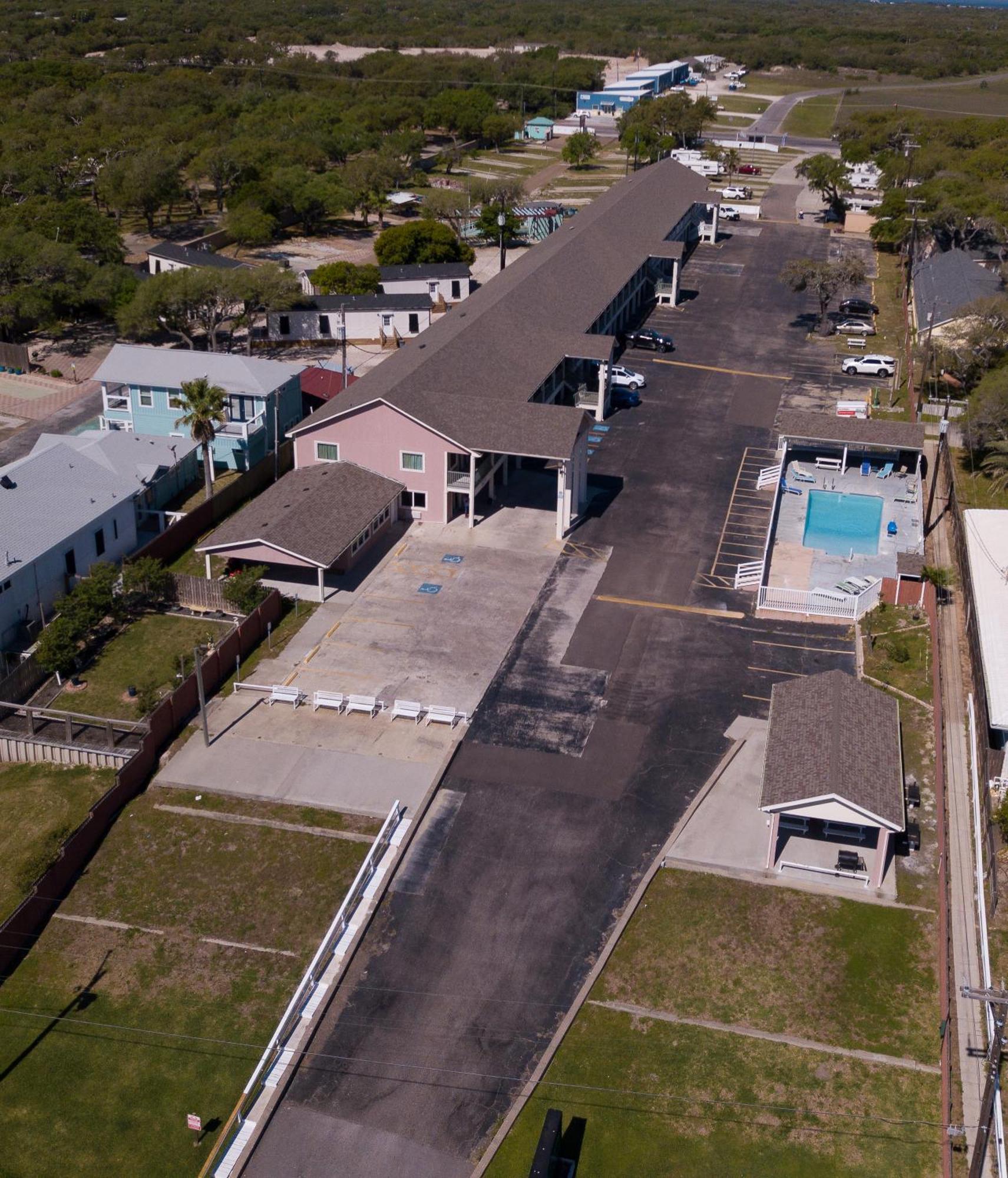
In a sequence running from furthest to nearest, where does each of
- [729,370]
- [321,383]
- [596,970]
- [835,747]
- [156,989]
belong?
1. [729,370]
2. [321,383]
3. [835,747]
4. [596,970]
5. [156,989]

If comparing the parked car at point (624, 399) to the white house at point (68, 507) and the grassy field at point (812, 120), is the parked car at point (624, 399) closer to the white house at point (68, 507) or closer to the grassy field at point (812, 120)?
the white house at point (68, 507)

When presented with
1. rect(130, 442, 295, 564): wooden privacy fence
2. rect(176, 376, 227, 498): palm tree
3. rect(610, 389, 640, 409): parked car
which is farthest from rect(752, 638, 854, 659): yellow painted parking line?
rect(610, 389, 640, 409): parked car

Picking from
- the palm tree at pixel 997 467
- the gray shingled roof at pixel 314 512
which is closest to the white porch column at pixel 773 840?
the gray shingled roof at pixel 314 512

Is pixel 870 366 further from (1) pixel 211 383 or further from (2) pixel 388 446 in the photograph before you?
(1) pixel 211 383

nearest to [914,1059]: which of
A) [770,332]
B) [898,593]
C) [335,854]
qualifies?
[335,854]

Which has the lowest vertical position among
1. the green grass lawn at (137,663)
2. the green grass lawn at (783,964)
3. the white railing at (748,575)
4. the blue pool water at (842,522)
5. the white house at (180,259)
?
the green grass lawn at (783,964)

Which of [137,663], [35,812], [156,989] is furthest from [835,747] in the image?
[137,663]

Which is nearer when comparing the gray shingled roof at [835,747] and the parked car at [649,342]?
the gray shingled roof at [835,747]
